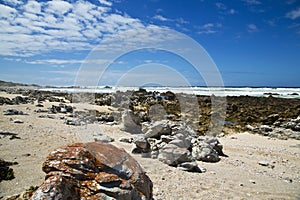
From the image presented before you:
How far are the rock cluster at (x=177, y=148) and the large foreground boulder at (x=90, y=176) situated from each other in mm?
3562

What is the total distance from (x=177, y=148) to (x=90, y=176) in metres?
5.12

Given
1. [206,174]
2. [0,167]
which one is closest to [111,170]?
[0,167]

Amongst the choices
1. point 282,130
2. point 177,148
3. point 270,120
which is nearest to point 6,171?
point 177,148

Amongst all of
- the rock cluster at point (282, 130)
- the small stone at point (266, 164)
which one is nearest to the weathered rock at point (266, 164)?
A: the small stone at point (266, 164)

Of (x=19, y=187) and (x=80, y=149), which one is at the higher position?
(x=80, y=149)

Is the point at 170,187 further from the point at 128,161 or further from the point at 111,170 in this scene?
the point at 111,170

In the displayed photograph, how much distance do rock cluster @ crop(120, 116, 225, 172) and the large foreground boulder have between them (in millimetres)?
3562

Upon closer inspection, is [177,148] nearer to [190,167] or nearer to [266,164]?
[190,167]

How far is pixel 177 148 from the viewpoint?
8.43 meters

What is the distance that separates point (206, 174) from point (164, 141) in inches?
111

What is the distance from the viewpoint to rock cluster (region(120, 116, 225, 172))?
793 centimetres

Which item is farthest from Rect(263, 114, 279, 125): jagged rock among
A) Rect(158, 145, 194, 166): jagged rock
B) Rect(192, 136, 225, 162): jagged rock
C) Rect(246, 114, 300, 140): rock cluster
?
Rect(158, 145, 194, 166): jagged rock

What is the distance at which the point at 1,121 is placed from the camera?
12117 millimetres

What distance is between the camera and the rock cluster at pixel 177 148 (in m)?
7.93
